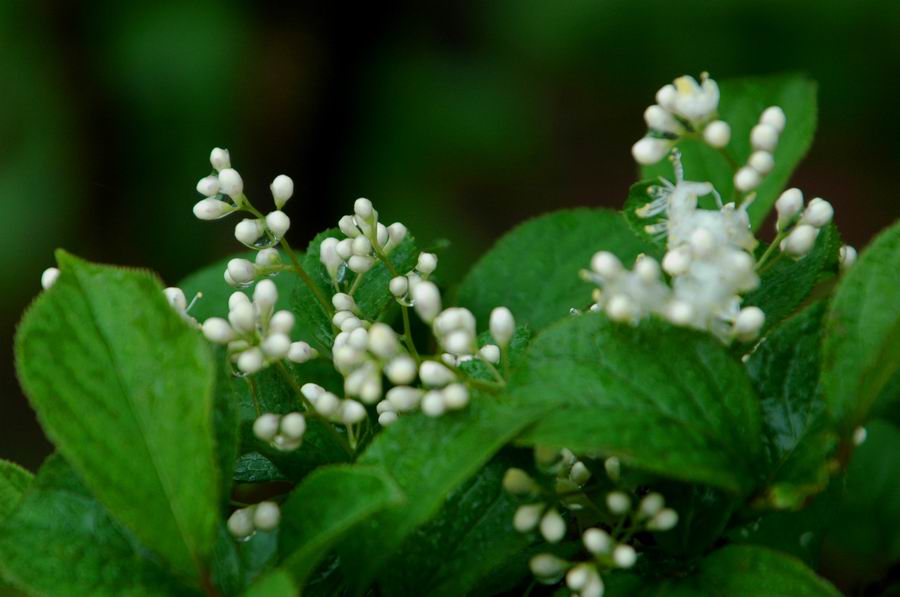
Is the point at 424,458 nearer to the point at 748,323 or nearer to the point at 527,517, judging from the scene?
the point at 527,517

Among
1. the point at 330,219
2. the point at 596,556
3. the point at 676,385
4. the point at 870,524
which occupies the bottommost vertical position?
the point at 330,219

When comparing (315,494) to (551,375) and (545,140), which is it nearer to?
(551,375)

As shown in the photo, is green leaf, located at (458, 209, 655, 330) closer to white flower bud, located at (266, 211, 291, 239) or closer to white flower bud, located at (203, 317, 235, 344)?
white flower bud, located at (266, 211, 291, 239)

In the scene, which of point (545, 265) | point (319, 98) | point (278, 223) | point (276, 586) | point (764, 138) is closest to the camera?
point (276, 586)

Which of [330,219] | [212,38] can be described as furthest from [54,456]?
[330,219]

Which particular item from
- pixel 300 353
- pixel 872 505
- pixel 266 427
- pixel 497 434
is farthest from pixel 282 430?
pixel 872 505

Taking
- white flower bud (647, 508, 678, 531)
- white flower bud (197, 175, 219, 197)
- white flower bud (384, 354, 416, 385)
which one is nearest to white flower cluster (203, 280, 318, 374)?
white flower bud (384, 354, 416, 385)

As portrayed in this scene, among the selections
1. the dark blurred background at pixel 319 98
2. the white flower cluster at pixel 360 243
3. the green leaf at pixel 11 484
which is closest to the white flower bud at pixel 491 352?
the white flower cluster at pixel 360 243
